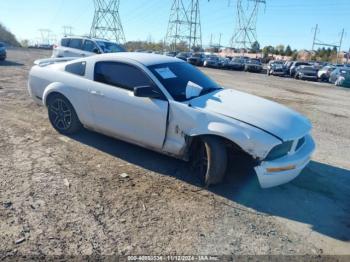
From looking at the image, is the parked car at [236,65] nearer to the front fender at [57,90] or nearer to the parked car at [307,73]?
the parked car at [307,73]

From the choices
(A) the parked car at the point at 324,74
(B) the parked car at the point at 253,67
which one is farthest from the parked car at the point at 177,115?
(B) the parked car at the point at 253,67

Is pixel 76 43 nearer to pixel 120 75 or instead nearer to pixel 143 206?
pixel 120 75

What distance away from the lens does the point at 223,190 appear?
442 centimetres

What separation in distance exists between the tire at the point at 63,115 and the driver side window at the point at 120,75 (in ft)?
2.62

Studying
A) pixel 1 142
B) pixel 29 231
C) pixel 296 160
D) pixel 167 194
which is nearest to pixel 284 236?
pixel 296 160

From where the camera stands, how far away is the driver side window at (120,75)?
16.2 feet

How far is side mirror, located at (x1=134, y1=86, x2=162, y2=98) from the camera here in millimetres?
4625

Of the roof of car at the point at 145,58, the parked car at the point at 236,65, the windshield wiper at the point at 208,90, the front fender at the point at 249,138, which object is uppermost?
the roof of car at the point at 145,58

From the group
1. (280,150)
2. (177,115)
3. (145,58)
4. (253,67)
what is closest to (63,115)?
(145,58)

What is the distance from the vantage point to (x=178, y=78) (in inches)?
199

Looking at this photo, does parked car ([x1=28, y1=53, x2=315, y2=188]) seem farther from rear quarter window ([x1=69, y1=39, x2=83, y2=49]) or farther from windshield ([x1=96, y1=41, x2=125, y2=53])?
rear quarter window ([x1=69, y1=39, x2=83, y2=49])

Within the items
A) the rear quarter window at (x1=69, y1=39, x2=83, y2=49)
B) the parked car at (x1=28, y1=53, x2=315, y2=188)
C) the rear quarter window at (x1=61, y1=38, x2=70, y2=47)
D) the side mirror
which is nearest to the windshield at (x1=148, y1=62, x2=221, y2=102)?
the parked car at (x1=28, y1=53, x2=315, y2=188)

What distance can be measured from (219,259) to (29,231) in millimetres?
1783

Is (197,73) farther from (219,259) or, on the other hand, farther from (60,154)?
(219,259)
